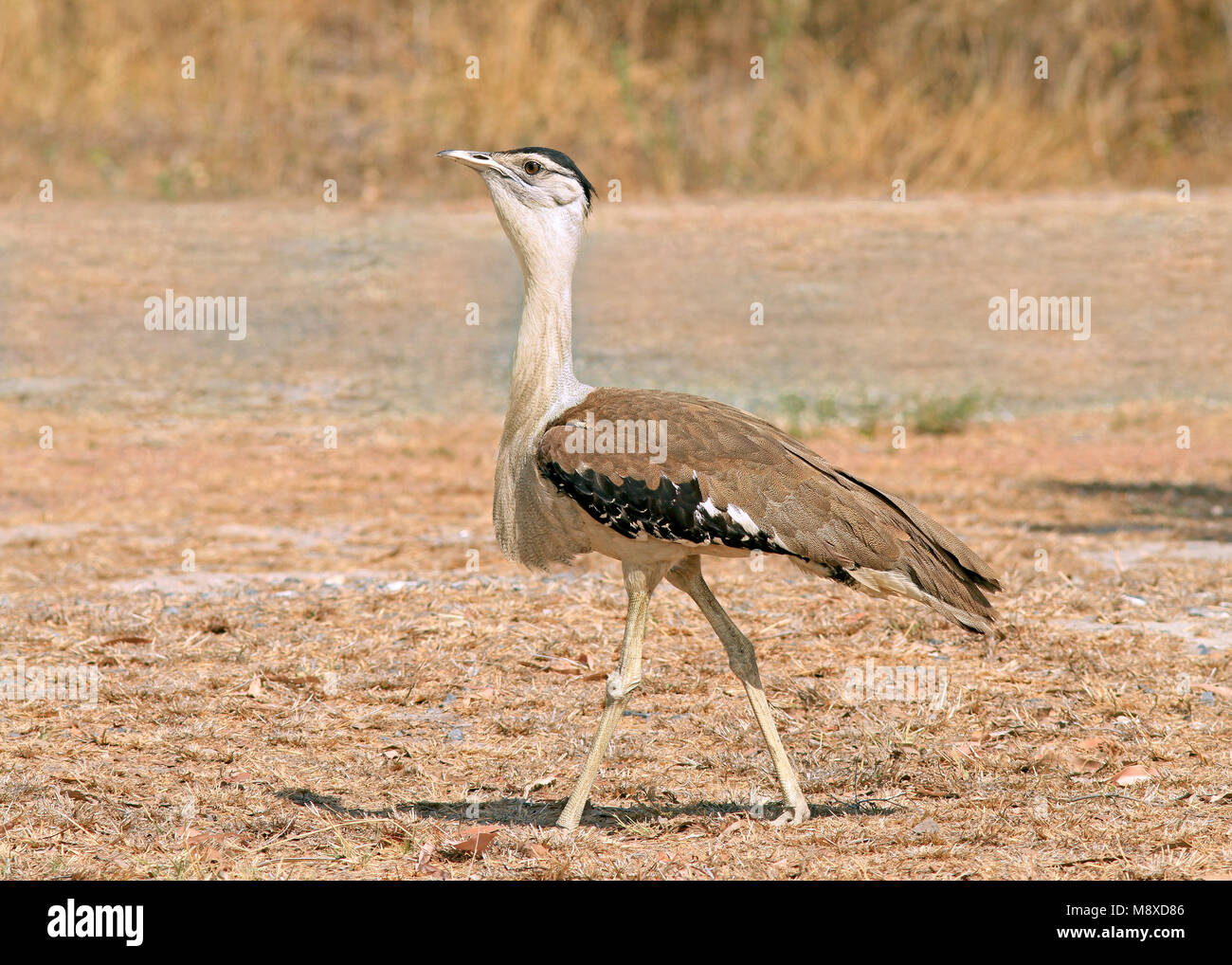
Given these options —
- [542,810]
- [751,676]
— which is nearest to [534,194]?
[751,676]

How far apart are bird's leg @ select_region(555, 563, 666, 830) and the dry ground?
139 millimetres

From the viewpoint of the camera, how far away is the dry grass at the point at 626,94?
15711 mm

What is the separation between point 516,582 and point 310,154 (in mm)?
8763

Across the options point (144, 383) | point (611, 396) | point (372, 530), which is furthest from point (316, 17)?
point (611, 396)

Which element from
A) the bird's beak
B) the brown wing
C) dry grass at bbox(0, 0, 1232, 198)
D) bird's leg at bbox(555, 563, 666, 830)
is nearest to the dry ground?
bird's leg at bbox(555, 563, 666, 830)

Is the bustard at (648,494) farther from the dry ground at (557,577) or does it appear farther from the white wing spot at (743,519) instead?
the dry ground at (557,577)

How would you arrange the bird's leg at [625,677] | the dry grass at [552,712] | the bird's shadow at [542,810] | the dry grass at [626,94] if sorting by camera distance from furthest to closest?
the dry grass at [626,94] → the bird's shadow at [542,810] → the bird's leg at [625,677] → the dry grass at [552,712]

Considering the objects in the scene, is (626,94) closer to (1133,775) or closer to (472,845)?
(1133,775)

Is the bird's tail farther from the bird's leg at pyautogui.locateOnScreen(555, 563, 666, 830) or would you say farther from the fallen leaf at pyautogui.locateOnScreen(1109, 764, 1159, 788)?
the fallen leaf at pyautogui.locateOnScreen(1109, 764, 1159, 788)

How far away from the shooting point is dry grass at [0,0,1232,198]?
15.7 meters

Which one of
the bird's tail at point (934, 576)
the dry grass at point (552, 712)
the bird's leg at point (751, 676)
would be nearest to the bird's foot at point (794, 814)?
the bird's leg at point (751, 676)

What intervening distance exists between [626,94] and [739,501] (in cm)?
1186

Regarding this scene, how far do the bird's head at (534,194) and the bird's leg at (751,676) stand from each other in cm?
106
